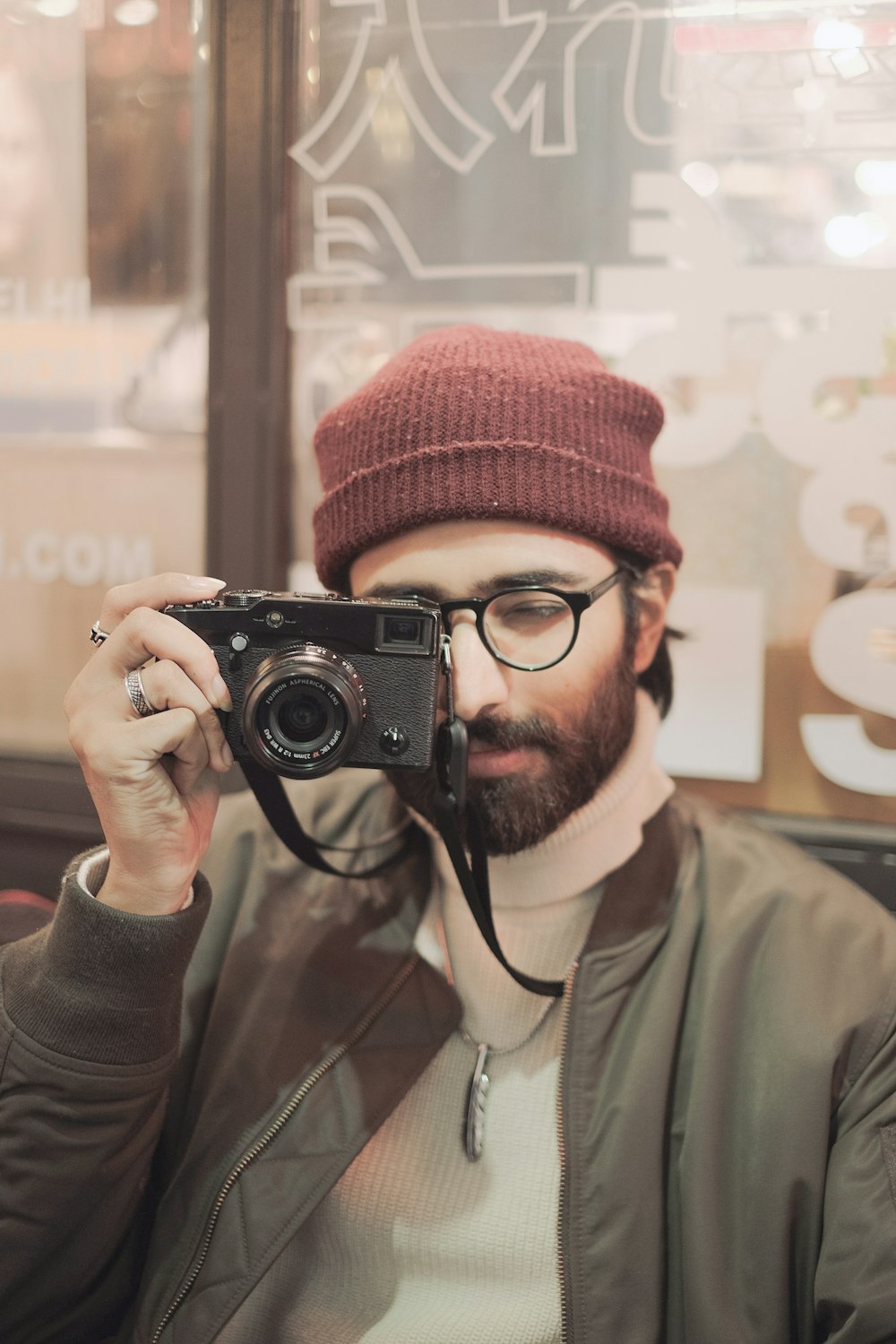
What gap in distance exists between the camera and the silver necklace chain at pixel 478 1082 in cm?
114

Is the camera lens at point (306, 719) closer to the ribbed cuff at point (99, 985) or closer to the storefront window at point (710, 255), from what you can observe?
the ribbed cuff at point (99, 985)

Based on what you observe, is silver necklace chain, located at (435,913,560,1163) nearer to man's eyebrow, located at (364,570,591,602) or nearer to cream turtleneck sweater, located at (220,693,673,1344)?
cream turtleneck sweater, located at (220,693,673,1344)

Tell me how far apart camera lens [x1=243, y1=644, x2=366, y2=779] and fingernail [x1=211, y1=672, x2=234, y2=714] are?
0.11 feet

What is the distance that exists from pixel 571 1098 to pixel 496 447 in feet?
2.19

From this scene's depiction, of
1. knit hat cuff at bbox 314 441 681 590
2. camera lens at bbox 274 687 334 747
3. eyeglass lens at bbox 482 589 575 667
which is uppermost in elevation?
knit hat cuff at bbox 314 441 681 590

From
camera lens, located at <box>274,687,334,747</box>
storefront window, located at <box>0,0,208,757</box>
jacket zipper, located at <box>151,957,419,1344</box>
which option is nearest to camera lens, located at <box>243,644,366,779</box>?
camera lens, located at <box>274,687,334,747</box>

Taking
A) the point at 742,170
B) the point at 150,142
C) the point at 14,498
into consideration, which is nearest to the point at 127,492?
the point at 14,498

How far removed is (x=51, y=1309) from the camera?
114 centimetres

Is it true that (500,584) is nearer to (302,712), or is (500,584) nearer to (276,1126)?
(302,712)

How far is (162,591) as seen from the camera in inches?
43.5

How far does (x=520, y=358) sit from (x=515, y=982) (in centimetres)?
70

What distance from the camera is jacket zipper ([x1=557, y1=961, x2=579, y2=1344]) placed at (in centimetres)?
101

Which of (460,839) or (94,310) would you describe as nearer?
(460,839)

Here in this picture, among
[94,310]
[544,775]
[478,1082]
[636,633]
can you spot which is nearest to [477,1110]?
[478,1082]
